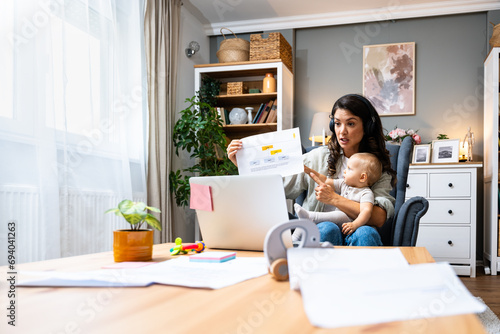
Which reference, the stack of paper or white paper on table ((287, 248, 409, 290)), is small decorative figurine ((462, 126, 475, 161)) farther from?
the stack of paper

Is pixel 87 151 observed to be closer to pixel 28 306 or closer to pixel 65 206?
pixel 65 206

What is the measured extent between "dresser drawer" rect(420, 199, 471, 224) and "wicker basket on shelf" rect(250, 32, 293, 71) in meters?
1.85

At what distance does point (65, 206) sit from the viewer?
7.93 ft

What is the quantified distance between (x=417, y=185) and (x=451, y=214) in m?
0.35

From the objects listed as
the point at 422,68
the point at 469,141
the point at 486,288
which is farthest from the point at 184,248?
the point at 422,68

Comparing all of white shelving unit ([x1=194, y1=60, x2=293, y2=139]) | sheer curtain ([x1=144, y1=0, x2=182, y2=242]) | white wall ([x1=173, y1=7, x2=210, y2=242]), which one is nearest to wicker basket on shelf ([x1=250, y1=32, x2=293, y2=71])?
white shelving unit ([x1=194, y1=60, x2=293, y2=139])

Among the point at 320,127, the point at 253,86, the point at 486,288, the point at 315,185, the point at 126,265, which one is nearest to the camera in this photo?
the point at 126,265

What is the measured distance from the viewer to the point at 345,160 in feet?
6.97

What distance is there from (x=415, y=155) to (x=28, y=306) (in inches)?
151

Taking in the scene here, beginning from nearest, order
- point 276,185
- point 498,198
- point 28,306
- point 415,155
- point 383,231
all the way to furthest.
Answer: point 28,306 < point 276,185 < point 383,231 < point 498,198 < point 415,155

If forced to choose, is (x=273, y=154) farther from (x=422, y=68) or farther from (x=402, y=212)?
(x=422, y=68)

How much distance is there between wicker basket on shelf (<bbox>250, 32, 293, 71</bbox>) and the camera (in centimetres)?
410

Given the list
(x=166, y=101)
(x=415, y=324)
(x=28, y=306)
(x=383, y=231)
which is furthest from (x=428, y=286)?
(x=166, y=101)

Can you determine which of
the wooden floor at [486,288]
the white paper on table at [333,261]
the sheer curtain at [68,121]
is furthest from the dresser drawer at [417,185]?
the white paper on table at [333,261]
